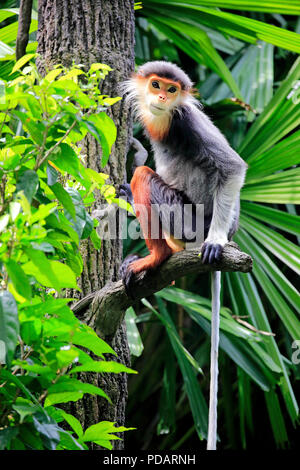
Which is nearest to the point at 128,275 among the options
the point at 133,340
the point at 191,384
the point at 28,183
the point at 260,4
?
the point at 133,340

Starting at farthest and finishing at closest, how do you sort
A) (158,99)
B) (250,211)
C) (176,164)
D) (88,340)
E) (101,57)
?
(250,211) → (176,164) → (158,99) → (101,57) → (88,340)

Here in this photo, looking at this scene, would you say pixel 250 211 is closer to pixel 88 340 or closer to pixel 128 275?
pixel 128 275

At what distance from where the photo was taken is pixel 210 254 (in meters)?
2.14

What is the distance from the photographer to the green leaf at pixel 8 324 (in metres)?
1.21

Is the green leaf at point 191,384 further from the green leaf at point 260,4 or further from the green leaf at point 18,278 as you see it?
the green leaf at point 18,278

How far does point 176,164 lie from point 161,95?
0.35 metres

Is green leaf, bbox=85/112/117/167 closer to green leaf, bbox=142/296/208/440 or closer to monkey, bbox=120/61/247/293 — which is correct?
monkey, bbox=120/61/247/293

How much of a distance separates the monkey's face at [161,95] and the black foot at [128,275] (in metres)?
0.71

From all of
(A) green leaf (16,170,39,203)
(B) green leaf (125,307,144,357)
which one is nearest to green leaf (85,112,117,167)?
(A) green leaf (16,170,39,203)

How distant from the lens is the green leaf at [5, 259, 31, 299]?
123cm

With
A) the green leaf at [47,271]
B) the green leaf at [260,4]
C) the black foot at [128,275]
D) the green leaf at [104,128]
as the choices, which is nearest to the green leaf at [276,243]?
the black foot at [128,275]

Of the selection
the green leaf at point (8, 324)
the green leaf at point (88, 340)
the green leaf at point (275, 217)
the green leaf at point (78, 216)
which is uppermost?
the green leaf at point (275, 217)

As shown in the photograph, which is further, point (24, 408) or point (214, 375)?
point (214, 375)

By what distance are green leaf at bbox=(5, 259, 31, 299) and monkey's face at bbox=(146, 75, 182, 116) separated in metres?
1.71
